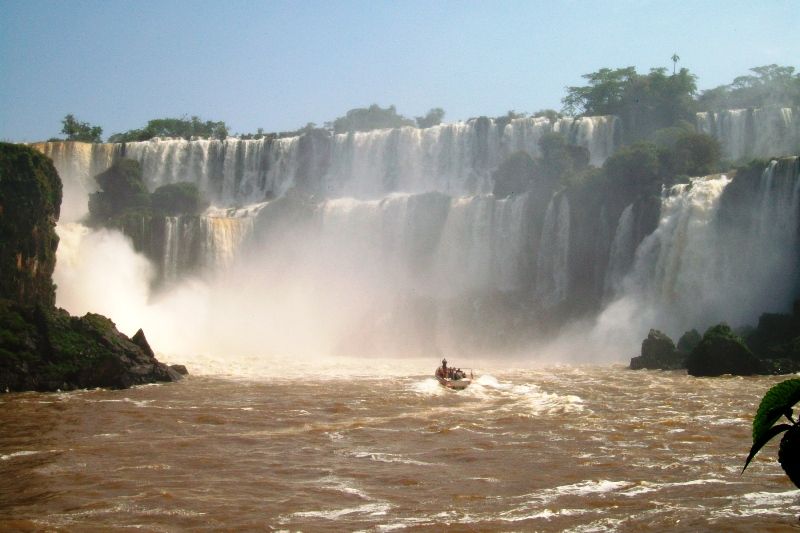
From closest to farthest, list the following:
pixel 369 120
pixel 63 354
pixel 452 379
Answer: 1. pixel 63 354
2. pixel 452 379
3. pixel 369 120

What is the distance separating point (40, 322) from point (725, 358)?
1781cm

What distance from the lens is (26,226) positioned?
25172mm

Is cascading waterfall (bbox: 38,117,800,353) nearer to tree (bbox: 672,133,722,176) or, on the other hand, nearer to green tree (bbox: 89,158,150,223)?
green tree (bbox: 89,158,150,223)

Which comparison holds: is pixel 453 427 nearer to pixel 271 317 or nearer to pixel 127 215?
pixel 271 317

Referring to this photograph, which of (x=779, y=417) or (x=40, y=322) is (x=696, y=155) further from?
(x=779, y=417)

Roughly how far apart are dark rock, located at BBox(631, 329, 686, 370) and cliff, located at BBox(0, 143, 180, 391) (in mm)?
13408

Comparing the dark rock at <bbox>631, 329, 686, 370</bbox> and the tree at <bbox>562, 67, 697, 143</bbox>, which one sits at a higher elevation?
the tree at <bbox>562, 67, 697, 143</bbox>

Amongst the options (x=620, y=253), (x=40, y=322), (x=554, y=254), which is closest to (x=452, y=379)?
(x=40, y=322)

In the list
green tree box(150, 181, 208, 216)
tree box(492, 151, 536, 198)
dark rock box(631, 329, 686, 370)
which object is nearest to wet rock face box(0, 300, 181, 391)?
dark rock box(631, 329, 686, 370)

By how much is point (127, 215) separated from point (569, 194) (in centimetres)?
1941

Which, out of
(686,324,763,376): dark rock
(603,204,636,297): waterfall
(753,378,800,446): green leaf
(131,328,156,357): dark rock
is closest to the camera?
(753,378,800,446): green leaf

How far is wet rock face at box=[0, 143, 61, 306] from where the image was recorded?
80.6 ft

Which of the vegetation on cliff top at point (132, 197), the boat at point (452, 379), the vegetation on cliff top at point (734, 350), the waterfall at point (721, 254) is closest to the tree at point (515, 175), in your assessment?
the waterfall at point (721, 254)

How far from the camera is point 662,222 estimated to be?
29.8 metres
